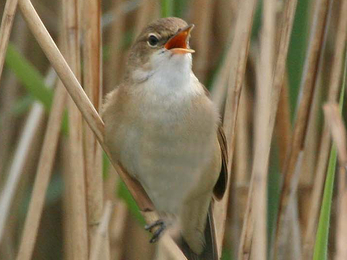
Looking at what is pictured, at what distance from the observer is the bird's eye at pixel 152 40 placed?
1864 mm

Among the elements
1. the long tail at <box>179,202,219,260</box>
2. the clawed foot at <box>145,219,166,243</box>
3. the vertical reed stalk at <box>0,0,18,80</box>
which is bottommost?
the long tail at <box>179,202,219,260</box>

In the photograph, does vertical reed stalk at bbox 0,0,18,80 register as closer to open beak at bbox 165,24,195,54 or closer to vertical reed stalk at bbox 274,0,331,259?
open beak at bbox 165,24,195,54

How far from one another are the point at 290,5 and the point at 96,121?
0.59m

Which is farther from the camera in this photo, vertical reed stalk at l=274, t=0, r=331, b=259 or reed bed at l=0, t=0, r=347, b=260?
vertical reed stalk at l=274, t=0, r=331, b=259

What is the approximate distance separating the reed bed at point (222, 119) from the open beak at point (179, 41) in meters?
0.07

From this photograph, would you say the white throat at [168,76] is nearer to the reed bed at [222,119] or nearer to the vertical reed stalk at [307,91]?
the reed bed at [222,119]

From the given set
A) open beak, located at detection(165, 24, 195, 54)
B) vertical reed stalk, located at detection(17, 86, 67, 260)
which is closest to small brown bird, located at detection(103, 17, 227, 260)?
open beak, located at detection(165, 24, 195, 54)

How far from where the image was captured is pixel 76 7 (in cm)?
180

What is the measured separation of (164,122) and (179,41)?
22cm

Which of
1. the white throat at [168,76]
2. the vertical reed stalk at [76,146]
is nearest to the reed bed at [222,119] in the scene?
the vertical reed stalk at [76,146]

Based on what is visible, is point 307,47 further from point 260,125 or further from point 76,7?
point 76,7

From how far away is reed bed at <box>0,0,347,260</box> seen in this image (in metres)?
1.65

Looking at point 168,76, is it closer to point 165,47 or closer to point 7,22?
point 165,47

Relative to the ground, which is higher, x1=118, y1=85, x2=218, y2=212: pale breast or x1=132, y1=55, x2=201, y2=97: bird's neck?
x1=132, y1=55, x2=201, y2=97: bird's neck
